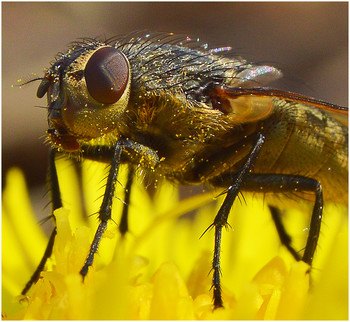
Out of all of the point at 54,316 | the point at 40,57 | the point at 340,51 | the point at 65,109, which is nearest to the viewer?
the point at 54,316

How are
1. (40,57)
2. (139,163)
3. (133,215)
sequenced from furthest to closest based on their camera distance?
(40,57) < (133,215) < (139,163)

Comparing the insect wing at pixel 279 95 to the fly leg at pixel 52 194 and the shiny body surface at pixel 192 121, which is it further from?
the fly leg at pixel 52 194

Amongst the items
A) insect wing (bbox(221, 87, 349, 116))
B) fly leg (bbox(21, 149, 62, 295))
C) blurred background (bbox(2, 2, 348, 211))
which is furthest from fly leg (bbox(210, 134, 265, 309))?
blurred background (bbox(2, 2, 348, 211))

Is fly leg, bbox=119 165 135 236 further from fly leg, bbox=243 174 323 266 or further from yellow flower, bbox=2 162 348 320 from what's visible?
fly leg, bbox=243 174 323 266

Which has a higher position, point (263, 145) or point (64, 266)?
point (263, 145)

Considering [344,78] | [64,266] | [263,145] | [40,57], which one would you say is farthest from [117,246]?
[344,78]

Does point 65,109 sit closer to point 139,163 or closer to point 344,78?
point 139,163
